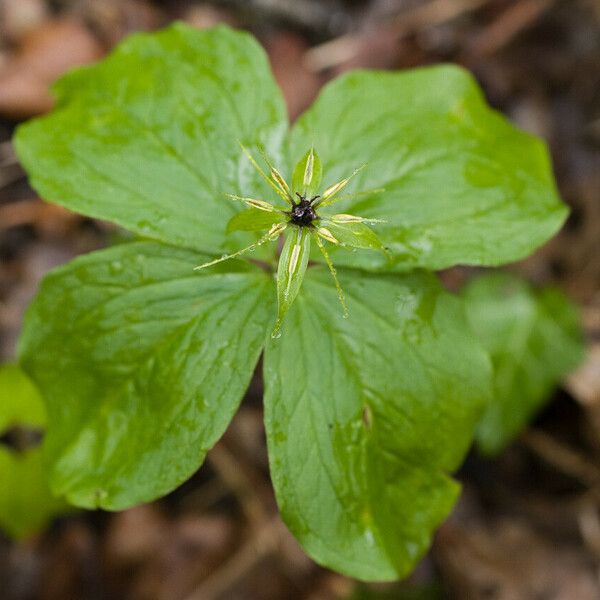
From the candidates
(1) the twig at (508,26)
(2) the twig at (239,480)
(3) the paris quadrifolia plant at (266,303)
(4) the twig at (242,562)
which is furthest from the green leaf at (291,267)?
(1) the twig at (508,26)

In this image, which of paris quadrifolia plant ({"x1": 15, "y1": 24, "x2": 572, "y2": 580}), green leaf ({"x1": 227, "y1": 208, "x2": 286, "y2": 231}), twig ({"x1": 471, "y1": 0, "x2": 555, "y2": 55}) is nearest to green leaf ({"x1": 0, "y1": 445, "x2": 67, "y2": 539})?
paris quadrifolia plant ({"x1": 15, "y1": 24, "x2": 572, "y2": 580})

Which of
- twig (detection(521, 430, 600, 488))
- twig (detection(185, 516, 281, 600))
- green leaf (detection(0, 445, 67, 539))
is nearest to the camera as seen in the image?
green leaf (detection(0, 445, 67, 539))

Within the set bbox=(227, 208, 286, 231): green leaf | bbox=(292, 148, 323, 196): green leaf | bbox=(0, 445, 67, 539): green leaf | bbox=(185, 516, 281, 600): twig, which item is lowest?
bbox=(185, 516, 281, 600): twig

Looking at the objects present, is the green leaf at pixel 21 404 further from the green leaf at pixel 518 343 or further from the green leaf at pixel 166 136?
the green leaf at pixel 518 343

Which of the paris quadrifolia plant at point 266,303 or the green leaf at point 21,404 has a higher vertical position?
the paris quadrifolia plant at point 266,303

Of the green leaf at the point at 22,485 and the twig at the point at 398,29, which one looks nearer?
the green leaf at the point at 22,485

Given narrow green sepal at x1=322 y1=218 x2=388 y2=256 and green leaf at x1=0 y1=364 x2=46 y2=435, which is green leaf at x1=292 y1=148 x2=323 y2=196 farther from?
green leaf at x1=0 y1=364 x2=46 y2=435

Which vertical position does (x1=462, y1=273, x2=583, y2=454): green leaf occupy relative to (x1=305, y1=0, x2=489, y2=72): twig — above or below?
below

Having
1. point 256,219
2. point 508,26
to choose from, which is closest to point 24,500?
point 256,219
